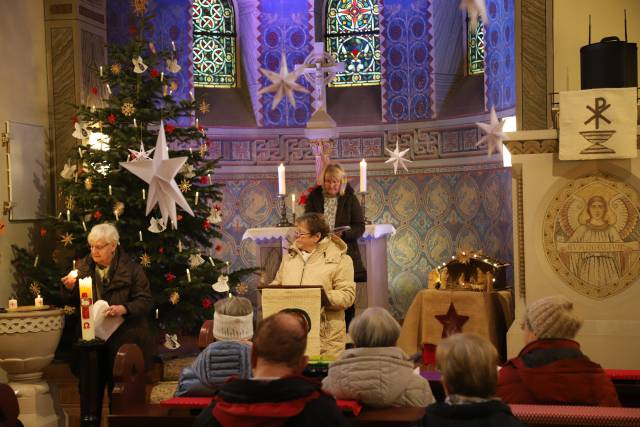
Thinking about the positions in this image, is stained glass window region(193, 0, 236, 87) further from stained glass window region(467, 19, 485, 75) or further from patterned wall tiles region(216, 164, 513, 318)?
stained glass window region(467, 19, 485, 75)

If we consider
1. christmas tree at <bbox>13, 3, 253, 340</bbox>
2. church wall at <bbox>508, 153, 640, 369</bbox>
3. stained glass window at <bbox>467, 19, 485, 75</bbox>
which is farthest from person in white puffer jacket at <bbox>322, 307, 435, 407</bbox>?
stained glass window at <bbox>467, 19, 485, 75</bbox>

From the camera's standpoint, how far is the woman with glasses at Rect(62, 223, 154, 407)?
5.89 meters

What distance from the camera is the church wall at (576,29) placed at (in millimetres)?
7680

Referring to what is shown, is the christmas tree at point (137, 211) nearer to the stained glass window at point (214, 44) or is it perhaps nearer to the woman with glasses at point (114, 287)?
the woman with glasses at point (114, 287)

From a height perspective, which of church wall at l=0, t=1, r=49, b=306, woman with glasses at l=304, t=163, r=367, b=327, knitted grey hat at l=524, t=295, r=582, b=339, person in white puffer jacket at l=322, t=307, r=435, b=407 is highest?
church wall at l=0, t=1, r=49, b=306

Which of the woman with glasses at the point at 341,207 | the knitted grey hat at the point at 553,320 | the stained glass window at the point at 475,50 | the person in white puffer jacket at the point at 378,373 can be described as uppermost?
the stained glass window at the point at 475,50

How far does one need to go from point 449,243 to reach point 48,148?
18.6 feet

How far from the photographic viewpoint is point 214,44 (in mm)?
13023

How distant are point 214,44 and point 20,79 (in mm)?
5135

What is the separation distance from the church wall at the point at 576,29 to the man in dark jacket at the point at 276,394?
213 inches

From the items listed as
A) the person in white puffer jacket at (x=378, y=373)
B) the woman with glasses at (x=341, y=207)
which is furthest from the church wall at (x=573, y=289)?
the person in white puffer jacket at (x=378, y=373)

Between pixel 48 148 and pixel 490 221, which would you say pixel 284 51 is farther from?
pixel 48 148

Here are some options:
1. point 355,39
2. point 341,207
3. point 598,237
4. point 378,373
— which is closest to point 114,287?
point 341,207

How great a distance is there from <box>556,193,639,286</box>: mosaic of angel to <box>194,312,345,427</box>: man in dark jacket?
166 inches
